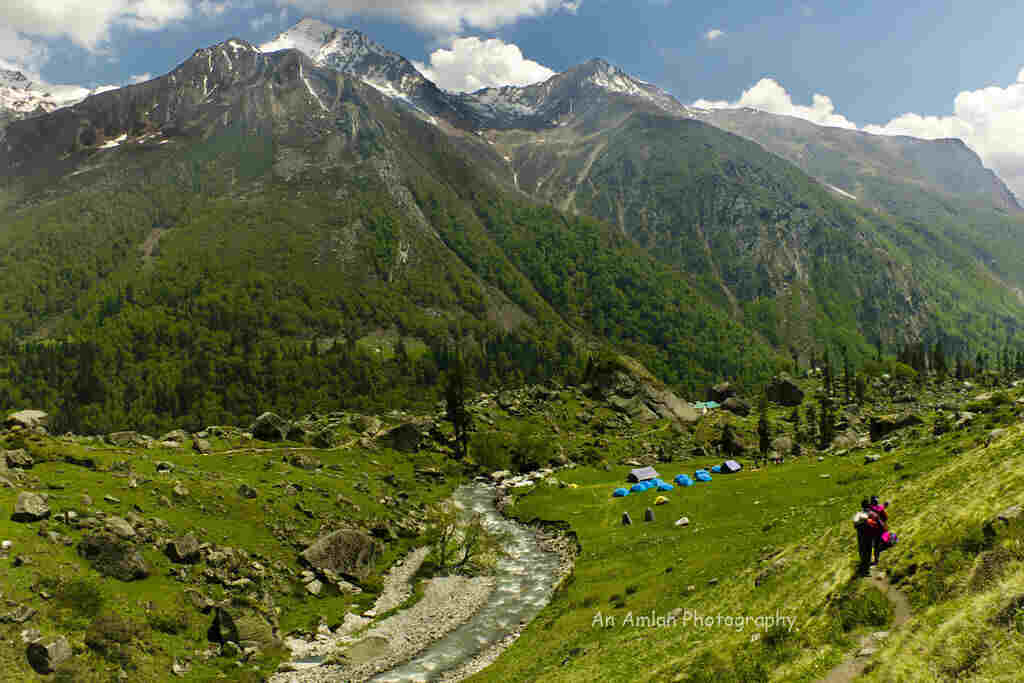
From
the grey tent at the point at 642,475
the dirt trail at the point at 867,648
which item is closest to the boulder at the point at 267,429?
the grey tent at the point at 642,475

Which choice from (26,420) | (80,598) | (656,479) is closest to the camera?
(80,598)

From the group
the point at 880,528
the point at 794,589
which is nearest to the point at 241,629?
the point at 794,589

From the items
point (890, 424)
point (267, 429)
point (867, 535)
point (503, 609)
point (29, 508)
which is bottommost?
point (503, 609)

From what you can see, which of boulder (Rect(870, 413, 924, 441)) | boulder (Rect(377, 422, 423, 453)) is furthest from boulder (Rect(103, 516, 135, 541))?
boulder (Rect(870, 413, 924, 441))

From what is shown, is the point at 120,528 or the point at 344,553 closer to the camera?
the point at 120,528

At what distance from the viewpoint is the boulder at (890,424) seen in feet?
308

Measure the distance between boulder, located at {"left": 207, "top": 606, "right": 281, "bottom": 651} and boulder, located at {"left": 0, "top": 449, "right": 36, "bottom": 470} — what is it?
26480 millimetres

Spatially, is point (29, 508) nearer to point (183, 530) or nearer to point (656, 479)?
point (183, 530)

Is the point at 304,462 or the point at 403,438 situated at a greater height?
the point at 304,462

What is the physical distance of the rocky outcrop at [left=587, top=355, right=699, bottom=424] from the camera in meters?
186

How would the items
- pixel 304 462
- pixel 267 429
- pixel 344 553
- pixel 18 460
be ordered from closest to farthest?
1. pixel 18 460
2. pixel 344 553
3. pixel 304 462
4. pixel 267 429

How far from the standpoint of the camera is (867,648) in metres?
18.7

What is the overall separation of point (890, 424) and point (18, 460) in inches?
4755

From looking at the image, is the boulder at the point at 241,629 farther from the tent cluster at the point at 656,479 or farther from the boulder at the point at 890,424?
the boulder at the point at 890,424
